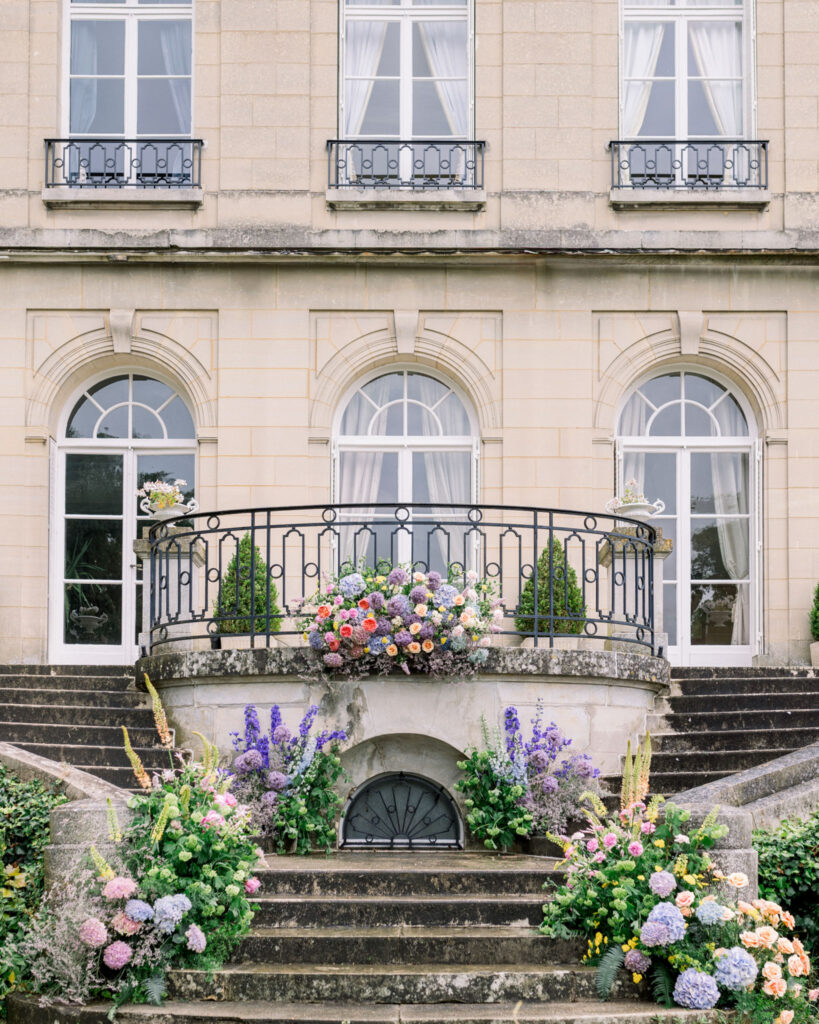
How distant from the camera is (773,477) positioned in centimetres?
1349

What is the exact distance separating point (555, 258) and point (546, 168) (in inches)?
36.3

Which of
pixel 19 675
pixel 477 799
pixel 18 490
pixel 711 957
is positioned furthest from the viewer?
pixel 18 490

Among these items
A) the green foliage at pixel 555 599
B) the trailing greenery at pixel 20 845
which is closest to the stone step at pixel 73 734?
the trailing greenery at pixel 20 845

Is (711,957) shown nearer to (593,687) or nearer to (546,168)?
(593,687)

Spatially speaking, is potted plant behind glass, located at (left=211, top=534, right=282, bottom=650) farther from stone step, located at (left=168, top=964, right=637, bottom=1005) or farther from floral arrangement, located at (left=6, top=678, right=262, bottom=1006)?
stone step, located at (left=168, top=964, right=637, bottom=1005)

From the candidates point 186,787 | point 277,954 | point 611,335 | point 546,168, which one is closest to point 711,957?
point 277,954

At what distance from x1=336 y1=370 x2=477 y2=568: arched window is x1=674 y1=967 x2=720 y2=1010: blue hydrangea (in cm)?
698

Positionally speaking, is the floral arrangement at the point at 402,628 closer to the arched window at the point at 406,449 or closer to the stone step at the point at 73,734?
the stone step at the point at 73,734

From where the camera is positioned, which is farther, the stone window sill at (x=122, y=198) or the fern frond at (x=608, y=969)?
the stone window sill at (x=122, y=198)

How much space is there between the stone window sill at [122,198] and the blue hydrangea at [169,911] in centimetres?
810

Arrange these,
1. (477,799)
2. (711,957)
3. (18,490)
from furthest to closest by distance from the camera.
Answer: (18,490), (477,799), (711,957)

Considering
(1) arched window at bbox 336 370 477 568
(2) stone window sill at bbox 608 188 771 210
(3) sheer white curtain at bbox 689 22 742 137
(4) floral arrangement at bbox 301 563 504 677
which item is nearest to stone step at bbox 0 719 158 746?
(4) floral arrangement at bbox 301 563 504 677

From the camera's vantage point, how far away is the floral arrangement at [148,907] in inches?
278

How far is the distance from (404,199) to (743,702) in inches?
224
